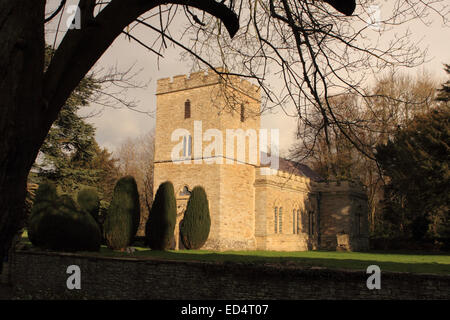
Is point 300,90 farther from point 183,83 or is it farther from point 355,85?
point 183,83

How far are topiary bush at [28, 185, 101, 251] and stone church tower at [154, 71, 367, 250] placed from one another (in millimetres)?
9875

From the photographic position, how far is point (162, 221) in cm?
2044

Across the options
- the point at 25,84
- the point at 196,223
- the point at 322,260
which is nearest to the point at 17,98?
the point at 25,84

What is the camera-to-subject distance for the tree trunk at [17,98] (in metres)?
2.12

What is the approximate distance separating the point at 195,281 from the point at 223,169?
14203mm

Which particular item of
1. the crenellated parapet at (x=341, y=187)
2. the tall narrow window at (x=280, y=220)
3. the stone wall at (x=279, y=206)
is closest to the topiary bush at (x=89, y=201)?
the stone wall at (x=279, y=206)

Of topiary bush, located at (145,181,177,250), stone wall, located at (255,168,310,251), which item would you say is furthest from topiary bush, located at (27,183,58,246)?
stone wall, located at (255,168,310,251)

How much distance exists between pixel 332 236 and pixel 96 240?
20440 mm

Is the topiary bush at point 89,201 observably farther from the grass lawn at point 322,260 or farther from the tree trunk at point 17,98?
the tree trunk at point 17,98

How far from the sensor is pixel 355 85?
5.21 metres

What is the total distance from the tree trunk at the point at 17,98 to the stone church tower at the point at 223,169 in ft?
69.3

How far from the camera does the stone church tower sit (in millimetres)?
24469

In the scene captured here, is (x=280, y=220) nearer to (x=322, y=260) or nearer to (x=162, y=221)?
(x=162, y=221)
